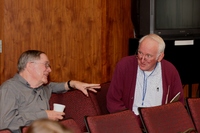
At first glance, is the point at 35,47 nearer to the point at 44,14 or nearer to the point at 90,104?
the point at 44,14

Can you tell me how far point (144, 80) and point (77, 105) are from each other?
66 centimetres

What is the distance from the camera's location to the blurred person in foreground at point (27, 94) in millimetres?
3609

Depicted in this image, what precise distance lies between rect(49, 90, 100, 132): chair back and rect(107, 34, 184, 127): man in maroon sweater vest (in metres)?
0.27

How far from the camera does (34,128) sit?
1711 mm

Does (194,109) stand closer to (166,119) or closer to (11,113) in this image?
(166,119)

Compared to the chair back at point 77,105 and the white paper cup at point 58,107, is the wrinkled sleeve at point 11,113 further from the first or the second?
the chair back at point 77,105

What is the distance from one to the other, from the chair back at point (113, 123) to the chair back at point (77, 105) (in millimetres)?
610

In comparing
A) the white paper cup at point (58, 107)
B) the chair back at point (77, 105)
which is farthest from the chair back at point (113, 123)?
the chair back at point (77, 105)

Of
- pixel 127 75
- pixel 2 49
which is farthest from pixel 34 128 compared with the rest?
pixel 2 49

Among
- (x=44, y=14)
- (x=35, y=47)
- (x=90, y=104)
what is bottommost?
(x=90, y=104)

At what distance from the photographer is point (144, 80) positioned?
4328 millimetres

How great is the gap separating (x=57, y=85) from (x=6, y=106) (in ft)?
1.88

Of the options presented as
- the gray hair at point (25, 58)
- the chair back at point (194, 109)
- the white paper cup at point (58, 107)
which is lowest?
the chair back at point (194, 109)

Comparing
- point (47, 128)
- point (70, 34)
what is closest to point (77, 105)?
point (70, 34)
